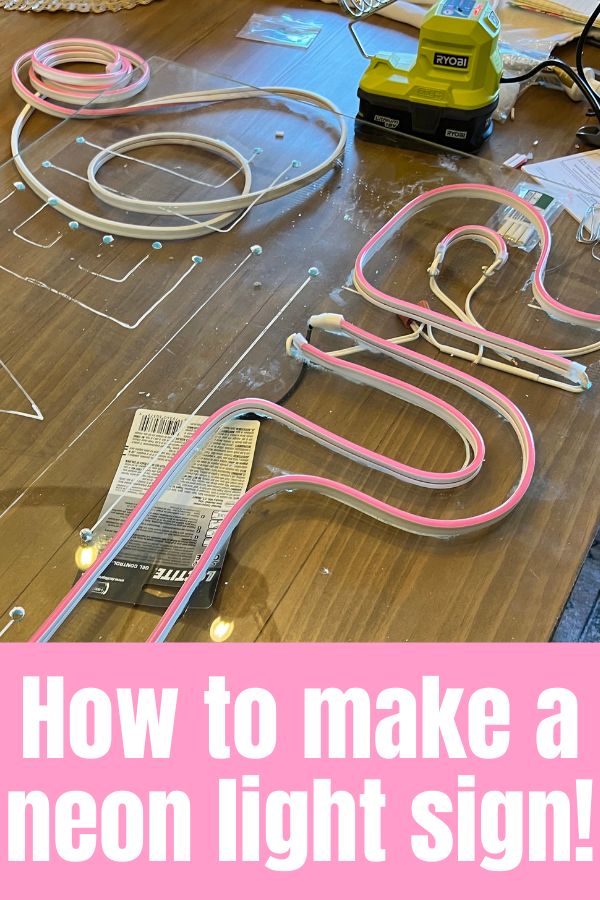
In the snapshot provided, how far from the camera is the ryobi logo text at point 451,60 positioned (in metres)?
1.09

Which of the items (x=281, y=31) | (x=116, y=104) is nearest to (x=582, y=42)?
(x=281, y=31)

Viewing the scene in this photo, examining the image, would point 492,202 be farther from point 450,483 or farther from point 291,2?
point 291,2

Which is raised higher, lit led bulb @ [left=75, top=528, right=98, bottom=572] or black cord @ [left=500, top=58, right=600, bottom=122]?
black cord @ [left=500, top=58, right=600, bottom=122]

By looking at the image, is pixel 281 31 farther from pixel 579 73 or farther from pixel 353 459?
pixel 353 459

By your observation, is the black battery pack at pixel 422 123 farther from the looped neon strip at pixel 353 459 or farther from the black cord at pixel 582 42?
the looped neon strip at pixel 353 459

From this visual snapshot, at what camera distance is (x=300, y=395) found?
2.99 feet

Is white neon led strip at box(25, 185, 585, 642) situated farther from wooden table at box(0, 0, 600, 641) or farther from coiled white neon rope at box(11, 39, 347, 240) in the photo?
coiled white neon rope at box(11, 39, 347, 240)

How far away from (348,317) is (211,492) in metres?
0.28

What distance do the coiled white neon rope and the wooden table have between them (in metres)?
0.02

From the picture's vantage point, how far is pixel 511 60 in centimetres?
125

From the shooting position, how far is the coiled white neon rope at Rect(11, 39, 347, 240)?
1.10 metres

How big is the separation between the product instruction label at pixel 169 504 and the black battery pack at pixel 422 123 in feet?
1.72

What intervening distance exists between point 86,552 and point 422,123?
0.73 m

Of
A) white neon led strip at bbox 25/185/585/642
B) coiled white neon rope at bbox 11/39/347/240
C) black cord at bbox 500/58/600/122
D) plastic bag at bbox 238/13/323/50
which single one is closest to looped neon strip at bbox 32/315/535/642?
white neon led strip at bbox 25/185/585/642
